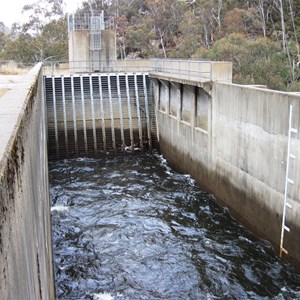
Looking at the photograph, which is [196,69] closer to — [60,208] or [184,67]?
[184,67]

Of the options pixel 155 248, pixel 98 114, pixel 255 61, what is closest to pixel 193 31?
pixel 255 61

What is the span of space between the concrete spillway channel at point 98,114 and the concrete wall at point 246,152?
4.56 m

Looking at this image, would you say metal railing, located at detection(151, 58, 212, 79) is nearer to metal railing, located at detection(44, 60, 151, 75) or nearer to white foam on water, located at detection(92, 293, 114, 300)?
metal railing, located at detection(44, 60, 151, 75)

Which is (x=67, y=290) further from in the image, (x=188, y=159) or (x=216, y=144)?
(x=188, y=159)

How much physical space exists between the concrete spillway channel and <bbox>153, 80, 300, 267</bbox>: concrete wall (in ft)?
15.0

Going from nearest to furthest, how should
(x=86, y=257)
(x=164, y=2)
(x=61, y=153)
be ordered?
(x=86, y=257), (x=61, y=153), (x=164, y=2)

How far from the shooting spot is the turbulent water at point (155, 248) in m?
9.86

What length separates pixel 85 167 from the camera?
21.1 m

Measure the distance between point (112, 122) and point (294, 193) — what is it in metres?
14.5

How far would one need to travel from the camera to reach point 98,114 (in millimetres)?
23906

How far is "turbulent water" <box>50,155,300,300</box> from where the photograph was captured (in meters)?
9.86

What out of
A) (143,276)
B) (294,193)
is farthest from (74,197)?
(294,193)

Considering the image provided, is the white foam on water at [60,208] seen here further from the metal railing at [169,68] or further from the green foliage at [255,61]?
the green foliage at [255,61]

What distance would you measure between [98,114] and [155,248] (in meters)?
13.1
